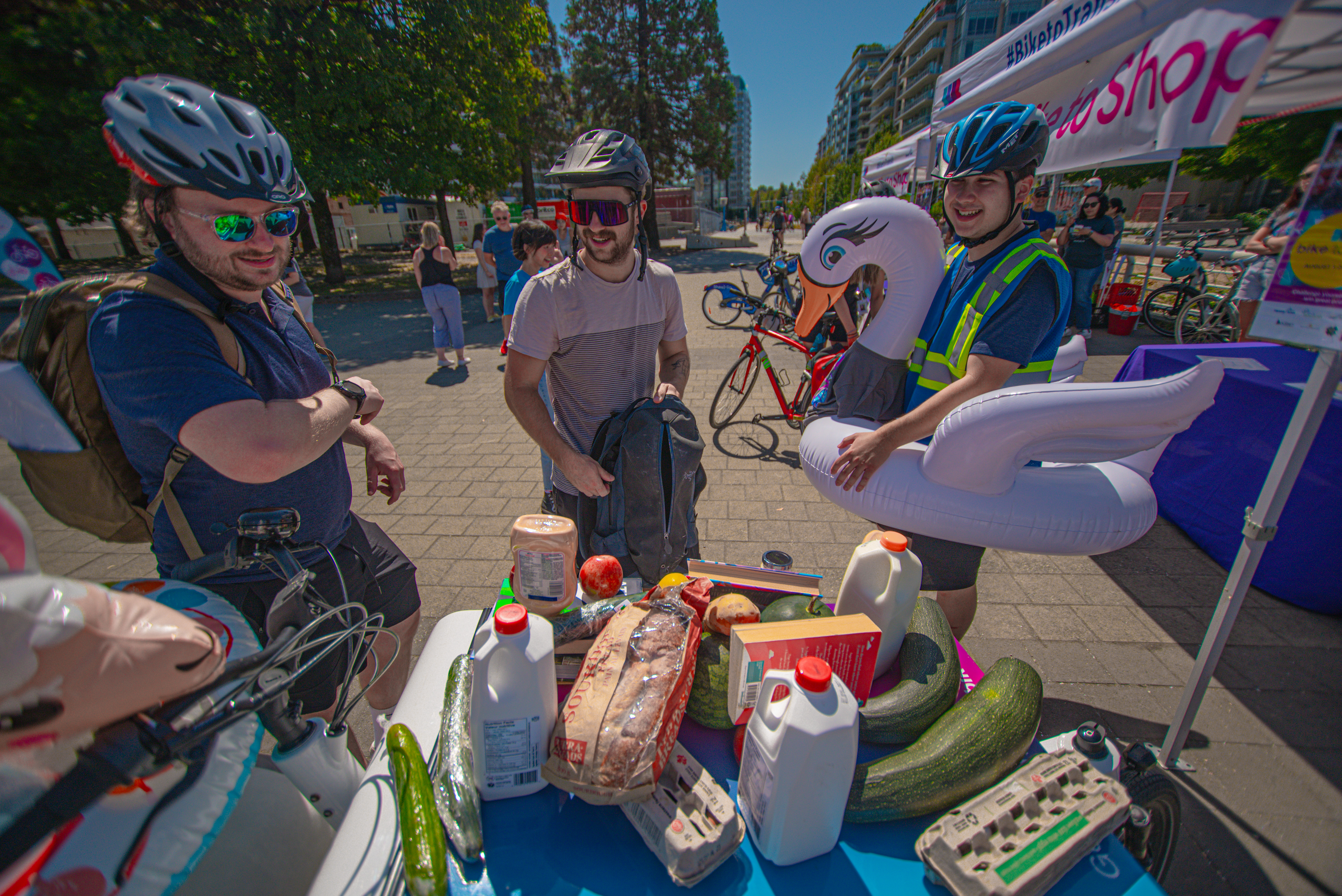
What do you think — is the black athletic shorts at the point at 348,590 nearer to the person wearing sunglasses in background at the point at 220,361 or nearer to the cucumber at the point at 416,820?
the person wearing sunglasses in background at the point at 220,361

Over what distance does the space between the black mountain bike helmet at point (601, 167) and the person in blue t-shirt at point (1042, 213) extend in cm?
765

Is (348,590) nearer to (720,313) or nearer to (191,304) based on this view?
(191,304)

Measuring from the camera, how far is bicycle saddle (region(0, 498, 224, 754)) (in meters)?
0.61

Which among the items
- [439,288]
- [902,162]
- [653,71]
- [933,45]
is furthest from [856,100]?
[439,288]

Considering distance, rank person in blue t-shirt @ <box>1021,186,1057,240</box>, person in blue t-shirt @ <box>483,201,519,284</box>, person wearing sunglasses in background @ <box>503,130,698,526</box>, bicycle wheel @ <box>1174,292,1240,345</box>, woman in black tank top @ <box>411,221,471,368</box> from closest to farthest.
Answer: person wearing sunglasses in background @ <box>503,130,698,526</box>, bicycle wheel @ <box>1174,292,1240,345</box>, woman in black tank top @ <box>411,221,471,368</box>, person in blue t-shirt @ <box>1021,186,1057,240</box>, person in blue t-shirt @ <box>483,201,519,284</box>

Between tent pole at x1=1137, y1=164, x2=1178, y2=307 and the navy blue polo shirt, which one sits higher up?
tent pole at x1=1137, y1=164, x2=1178, y2=307

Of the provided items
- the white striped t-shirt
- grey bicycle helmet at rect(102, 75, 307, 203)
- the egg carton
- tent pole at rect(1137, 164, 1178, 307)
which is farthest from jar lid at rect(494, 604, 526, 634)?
tent pole at rect(1137, 164, 1178, 307)

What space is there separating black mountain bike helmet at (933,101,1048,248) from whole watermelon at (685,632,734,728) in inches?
69.2

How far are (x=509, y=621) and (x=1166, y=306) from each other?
12364 millimetres

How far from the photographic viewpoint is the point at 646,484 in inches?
79.9

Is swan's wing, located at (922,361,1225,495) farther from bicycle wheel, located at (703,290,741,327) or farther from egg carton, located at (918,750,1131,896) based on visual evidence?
bicycle wheel, located at (703,290,741,327)

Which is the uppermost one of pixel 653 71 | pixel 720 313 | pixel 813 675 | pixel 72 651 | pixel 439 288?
pixel 653 71

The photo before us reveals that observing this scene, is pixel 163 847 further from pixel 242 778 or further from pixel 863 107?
pixel 863 107

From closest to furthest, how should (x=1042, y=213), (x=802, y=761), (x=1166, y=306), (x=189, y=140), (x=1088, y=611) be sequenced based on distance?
(x=802, y=761) < (x=189, y=140) < (x=1088, y=611) < (x=1042, y=213) < (x=1166, y=306)
